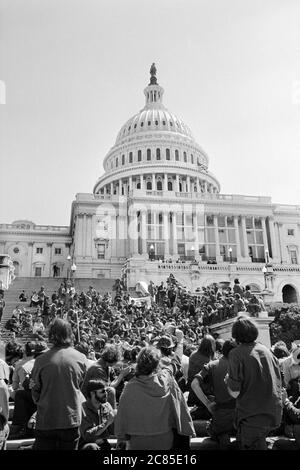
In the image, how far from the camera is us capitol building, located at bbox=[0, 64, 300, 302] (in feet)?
196

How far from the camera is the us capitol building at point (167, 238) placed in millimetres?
59750

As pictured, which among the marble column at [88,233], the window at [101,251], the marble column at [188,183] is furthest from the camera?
the marble column at [188,183]

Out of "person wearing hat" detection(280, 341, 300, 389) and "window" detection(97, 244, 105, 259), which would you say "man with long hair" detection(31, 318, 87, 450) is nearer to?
"person wearing hat" detection(280, 341, 300, 389)

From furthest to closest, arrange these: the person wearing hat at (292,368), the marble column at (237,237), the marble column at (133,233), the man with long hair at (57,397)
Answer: the marble column at (237,237) < the marble column at (133,233) < the person wearing hat at (292,368) < the man with long hair at (57,397)

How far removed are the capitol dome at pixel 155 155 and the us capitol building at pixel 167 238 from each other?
71 cm

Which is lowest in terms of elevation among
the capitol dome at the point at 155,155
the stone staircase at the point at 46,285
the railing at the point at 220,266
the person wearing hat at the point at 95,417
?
the person wearing hat at the point at 95,417

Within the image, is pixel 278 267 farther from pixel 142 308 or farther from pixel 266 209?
pixel 142 308

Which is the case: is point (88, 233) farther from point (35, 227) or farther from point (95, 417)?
point (95, 417)

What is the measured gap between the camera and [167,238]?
72.9 m

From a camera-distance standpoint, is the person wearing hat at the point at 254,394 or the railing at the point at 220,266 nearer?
the person wearing hat at the point at 254,394

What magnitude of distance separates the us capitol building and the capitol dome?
708mm

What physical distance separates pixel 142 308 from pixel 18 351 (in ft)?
74.5

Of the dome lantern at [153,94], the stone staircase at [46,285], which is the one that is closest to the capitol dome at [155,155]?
the dome lantern at [153,94]

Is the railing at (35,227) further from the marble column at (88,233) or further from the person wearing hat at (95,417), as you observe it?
the person wearing hat at (95,417)
